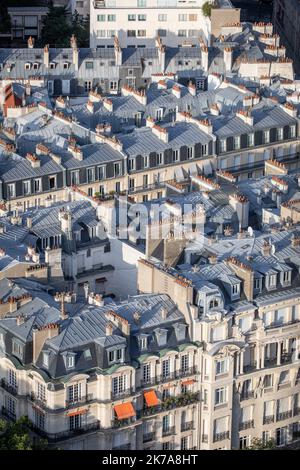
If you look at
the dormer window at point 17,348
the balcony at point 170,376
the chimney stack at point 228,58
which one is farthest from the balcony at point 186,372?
the chimney stack at point 228,58

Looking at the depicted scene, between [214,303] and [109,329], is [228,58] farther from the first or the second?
[109,329]

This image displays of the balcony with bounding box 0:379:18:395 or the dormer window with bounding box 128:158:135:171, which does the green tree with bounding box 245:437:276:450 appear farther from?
the dormer window with bounding box 128:158:135:171

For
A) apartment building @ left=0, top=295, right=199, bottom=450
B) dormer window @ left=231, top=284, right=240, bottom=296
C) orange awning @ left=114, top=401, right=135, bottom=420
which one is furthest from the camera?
dormer window @ left=231, top=284, right=240, bottom=296

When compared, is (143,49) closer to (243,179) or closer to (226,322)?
(243,179)

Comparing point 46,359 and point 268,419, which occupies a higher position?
point 46,359

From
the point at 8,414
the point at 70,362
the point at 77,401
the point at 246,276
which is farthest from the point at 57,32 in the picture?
the point at 77,401

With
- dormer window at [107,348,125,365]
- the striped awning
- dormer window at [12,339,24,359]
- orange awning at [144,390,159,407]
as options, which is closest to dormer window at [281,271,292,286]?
orange awning at [144,390,159,407]
